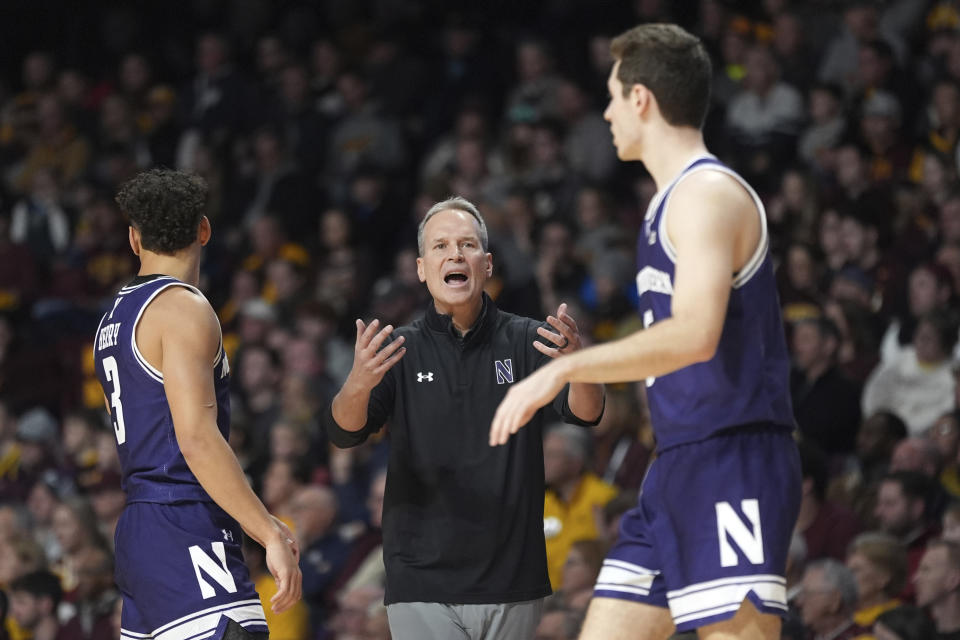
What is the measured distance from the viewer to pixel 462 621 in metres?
4.84

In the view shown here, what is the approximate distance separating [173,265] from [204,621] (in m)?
1.23

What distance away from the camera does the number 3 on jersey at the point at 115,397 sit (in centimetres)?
457

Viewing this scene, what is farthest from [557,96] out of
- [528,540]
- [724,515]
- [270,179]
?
[724,515]

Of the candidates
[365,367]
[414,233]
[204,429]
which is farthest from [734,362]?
[414,233]

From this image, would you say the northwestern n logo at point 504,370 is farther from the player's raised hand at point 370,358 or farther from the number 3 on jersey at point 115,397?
the number 3 on jersey at point 115,397

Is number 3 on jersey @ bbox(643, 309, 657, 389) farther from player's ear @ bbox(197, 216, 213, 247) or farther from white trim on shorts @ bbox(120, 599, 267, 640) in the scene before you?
player's ear @ bbox(197, 216, 213, 247)

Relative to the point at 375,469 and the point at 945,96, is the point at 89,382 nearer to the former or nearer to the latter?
the point at 375,469

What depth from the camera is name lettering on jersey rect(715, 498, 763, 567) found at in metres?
3.70

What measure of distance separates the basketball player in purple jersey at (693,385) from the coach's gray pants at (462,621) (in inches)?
35.4

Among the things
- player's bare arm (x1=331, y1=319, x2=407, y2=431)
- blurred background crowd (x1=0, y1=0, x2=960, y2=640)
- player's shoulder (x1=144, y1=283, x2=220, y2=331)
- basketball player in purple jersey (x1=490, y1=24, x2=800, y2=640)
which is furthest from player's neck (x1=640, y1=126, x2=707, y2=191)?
blurred background crowd (x1=0, y1=0, x2=960, y2=640)

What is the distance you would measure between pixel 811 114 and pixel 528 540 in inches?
298

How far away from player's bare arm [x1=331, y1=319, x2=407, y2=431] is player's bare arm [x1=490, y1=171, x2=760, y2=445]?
125 centimetres

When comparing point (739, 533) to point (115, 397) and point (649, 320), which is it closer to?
point (649, 320)

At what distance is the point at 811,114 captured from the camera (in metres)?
11.5
